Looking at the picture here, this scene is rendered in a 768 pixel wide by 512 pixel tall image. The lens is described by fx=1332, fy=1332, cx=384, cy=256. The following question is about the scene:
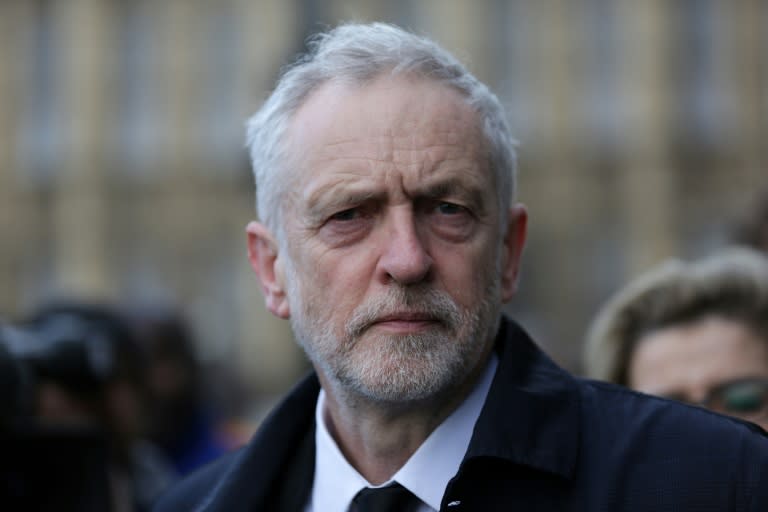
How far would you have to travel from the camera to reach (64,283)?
103ft

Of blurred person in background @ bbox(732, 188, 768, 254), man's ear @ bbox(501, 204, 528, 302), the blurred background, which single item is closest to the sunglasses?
man's ear @ bbox(501, 204, 528, 302)

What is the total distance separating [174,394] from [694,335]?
2.44 m

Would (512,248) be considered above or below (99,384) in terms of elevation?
above

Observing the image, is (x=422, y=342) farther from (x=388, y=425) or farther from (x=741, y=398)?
(x=741, y=398)

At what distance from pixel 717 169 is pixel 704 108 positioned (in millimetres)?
1539

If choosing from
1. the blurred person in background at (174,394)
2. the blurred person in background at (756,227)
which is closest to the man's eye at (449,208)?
the blurred person in background at (756,227)

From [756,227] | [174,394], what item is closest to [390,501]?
[756,227]

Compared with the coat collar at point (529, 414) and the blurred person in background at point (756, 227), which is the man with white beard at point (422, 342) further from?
the blurred person in background at point (756, 227)

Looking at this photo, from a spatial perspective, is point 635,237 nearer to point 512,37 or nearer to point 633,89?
point 633,89

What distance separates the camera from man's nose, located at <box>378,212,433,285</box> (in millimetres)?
2377

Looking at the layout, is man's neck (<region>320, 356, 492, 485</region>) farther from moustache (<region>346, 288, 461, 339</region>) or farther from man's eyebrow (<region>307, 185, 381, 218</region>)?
man's eyebrow (<region>307, 185, 381, 218</region>)

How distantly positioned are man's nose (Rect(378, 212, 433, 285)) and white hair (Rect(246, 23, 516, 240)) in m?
0.23

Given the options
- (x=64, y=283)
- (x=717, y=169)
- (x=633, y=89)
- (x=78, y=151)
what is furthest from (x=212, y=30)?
(x=717, y=169)

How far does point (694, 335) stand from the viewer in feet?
11.1
